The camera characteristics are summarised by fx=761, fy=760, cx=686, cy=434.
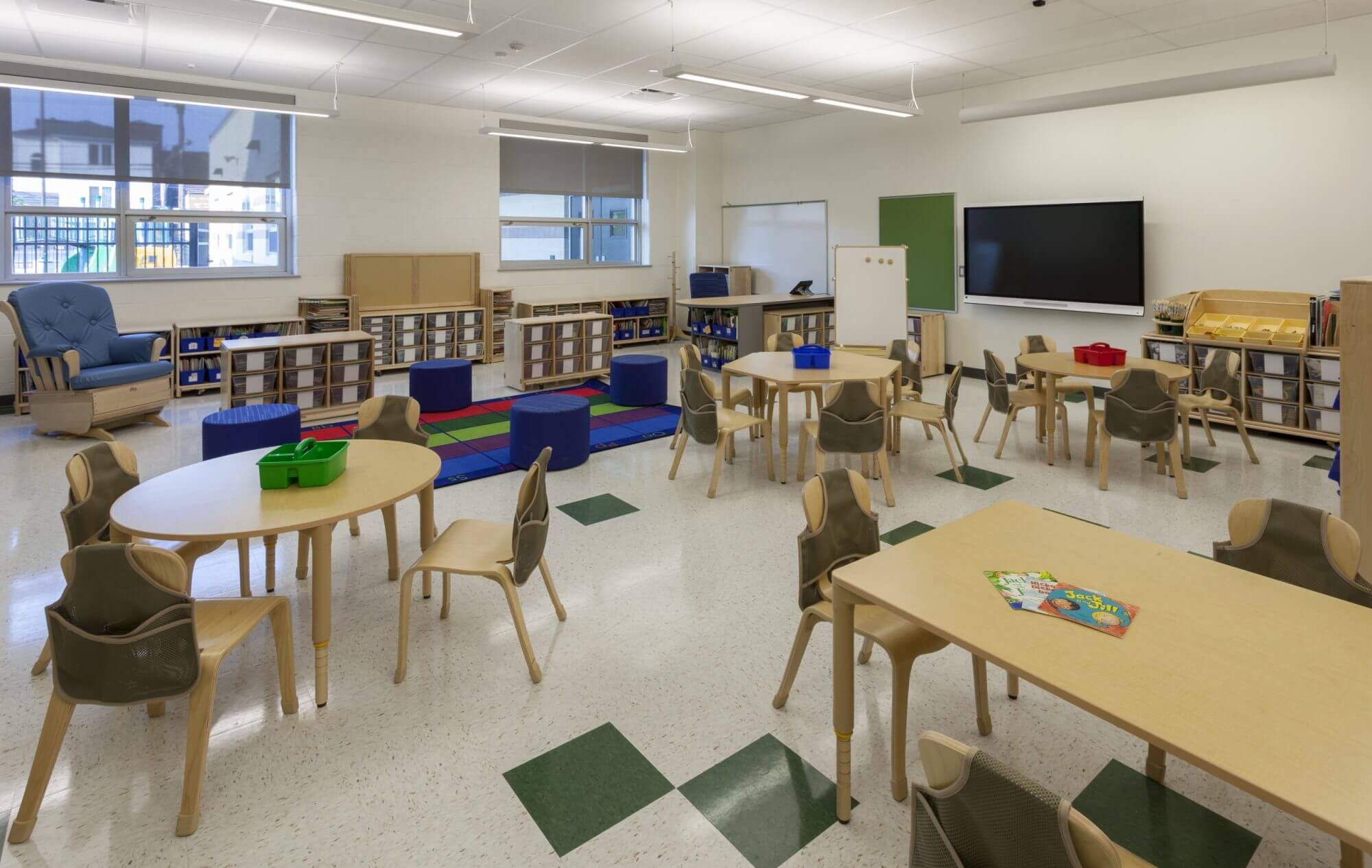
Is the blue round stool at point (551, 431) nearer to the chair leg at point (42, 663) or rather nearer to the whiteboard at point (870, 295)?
the chair leg at point (42, 663)

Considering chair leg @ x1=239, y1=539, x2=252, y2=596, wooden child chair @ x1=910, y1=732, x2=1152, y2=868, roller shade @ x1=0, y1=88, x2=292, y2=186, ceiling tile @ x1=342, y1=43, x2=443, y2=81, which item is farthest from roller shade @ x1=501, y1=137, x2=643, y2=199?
wooden child chair @ x1=910, y1=732, x2=1152, y2=868

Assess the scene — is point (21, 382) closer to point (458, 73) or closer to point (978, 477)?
point (458, 73)

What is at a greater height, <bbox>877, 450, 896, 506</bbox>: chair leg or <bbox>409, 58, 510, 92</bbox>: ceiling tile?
<bbox>409, 58, 510, 92</bbox>: ceiling tile

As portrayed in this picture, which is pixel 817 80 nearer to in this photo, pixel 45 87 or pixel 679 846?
pixel 45 87

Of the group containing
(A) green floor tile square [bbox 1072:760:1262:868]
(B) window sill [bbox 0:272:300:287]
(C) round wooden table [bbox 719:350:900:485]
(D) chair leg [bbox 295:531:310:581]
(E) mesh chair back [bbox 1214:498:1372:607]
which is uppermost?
(B) window sill [bbox 0:272:300:287]

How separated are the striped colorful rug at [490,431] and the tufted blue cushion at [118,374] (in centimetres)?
144

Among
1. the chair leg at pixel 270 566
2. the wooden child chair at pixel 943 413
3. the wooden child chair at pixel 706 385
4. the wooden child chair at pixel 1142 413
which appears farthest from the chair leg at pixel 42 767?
the wooden child chair at pixel 1142 413

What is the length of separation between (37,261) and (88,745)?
7.36m

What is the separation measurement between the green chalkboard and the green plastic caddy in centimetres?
739

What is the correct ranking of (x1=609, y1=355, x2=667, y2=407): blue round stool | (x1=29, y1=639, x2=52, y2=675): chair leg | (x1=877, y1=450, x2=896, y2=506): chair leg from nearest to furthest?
(x1=29, y1=639, x2=52, y2=675): chair leg, (x1=877, y1=450, x2=896, y2=506): chair leg, (x1=609, y1=355, x2=667, y2=407): blue round stool

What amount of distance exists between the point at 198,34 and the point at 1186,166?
8.70m

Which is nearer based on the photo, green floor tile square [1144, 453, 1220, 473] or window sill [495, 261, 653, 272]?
green floor tile square [1144, 453, 1220, 473]

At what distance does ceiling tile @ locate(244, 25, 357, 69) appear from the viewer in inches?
249

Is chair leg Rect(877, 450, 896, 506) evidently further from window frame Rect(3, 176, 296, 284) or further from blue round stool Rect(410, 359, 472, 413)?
window frame Rect(3, 176, 296, 284)
